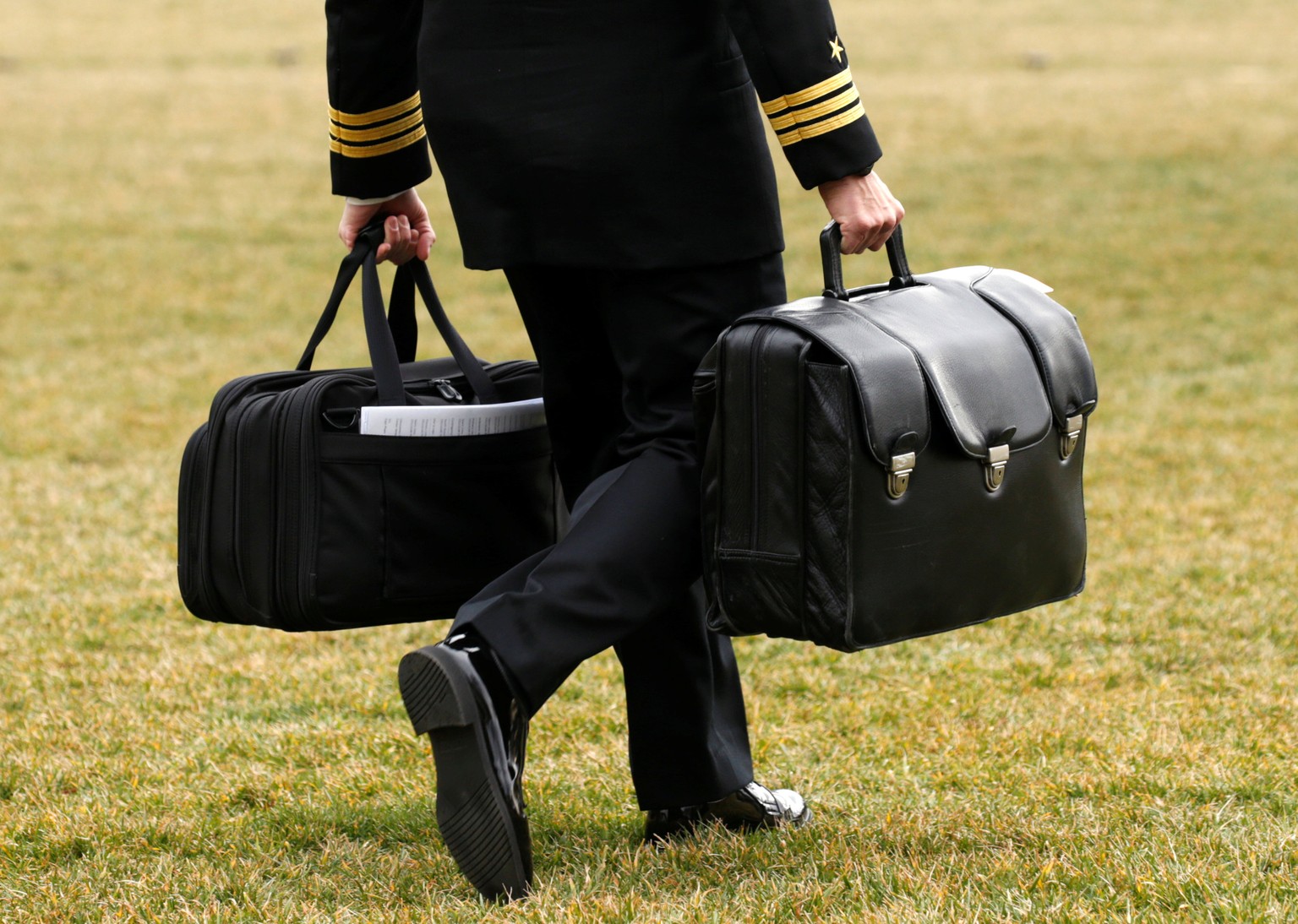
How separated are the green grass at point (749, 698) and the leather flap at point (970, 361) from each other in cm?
65

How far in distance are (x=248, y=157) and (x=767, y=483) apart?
13240 mm

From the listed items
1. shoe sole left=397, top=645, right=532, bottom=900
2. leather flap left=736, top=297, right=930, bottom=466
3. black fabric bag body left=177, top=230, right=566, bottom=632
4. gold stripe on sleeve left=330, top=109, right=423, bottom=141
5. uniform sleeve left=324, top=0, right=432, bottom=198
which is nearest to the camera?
leather flap left=736, top=297, right=930, bottom=466

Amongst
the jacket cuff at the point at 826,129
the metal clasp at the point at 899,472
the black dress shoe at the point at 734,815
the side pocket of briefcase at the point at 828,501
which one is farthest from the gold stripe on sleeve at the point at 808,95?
the black dress shoe at the point at 734,815

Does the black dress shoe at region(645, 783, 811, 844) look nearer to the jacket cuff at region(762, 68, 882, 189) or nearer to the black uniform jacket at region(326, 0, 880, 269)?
the black uniform jacket at region(326, 0, 880, 269)

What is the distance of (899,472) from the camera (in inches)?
87.7

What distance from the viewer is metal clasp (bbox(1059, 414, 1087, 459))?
2.44 metres

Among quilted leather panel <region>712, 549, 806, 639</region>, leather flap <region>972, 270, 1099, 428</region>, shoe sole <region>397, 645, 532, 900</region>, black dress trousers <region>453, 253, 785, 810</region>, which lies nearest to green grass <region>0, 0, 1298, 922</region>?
shoe sole <region>397, 645, 532, 900</region>

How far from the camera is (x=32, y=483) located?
18.2 feet

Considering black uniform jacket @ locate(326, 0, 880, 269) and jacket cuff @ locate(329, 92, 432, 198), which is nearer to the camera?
black uniform jacket @ locate(326, 0, 880, 269)

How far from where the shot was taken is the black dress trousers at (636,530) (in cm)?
237

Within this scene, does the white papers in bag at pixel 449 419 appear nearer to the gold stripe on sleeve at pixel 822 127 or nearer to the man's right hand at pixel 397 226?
the man's right hand at pixel 397 226

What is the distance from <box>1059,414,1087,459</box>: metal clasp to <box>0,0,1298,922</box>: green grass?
603 mm

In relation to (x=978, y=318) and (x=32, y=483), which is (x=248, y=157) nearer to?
(x=32, y=483)

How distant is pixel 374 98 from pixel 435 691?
3.43 feet
